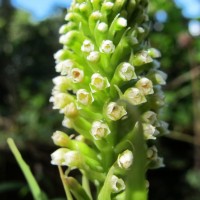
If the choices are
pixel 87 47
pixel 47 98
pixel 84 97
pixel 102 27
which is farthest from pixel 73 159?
pixel 47 98

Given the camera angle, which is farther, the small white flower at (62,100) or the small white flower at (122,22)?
the small white flower at (62,100)

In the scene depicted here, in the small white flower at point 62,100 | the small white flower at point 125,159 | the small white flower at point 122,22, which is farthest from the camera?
the small white flower at point 62,100

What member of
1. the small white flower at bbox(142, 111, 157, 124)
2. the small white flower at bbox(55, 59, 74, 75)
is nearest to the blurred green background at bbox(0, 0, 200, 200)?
the small white flower at bbox(55, 59, 74, 75)

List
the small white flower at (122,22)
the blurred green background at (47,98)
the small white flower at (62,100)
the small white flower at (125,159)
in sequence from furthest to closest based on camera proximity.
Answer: the blurred green background at (47,98) → the small white flower at (62,100) → the small white flower at (122,22) → the small white flower at (125,159)

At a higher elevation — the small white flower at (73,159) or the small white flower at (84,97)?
the small white flower at (84,97)

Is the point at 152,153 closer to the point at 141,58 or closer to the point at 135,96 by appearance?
the point at 135,96

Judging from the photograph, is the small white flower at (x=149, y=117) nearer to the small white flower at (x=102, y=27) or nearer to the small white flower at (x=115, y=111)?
the small white flower at (x=115, y=111)

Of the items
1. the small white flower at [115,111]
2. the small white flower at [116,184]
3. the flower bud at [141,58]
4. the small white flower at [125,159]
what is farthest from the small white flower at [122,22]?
the small white flower at [116,184]
